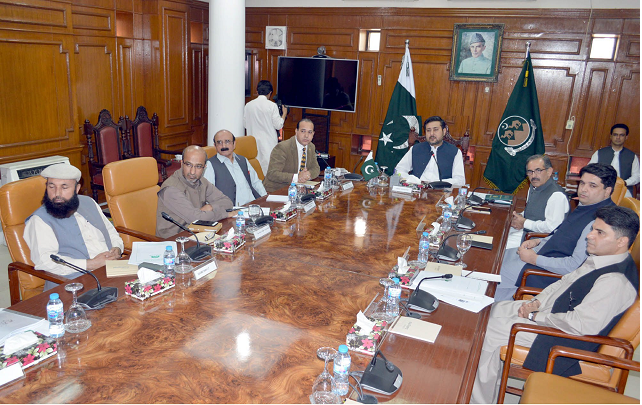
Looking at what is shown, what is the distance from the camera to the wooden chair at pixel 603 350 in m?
1.99

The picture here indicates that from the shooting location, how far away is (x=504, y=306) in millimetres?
2543

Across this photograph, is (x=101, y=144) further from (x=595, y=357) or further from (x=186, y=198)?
(x=595, y=357)

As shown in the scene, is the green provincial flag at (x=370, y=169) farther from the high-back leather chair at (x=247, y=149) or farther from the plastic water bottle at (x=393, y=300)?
the plastic water bottle at (x=393, y=300)

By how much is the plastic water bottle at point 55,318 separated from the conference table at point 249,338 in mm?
52

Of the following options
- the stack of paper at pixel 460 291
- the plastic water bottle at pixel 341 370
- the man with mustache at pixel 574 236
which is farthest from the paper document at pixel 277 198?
the plastic water bottle at pixel 341 370

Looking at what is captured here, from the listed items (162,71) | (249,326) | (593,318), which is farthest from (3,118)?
(593,318)

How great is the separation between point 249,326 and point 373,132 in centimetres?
535

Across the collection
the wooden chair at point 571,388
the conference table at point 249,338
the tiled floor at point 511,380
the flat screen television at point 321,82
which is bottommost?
the tiled floor at point 511,380

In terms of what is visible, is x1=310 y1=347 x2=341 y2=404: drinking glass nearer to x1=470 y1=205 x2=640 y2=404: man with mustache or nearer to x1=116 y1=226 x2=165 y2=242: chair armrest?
x1=470 y1=205 x2=640 y2=404: man with mustache

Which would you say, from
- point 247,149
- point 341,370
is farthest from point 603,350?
point 247,149

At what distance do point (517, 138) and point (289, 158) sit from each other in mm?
3070

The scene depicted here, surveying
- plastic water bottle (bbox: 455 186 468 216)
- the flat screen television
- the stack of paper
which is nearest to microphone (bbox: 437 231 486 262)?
the stack of paper

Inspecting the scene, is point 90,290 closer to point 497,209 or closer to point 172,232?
point 172,232

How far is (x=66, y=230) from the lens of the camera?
2596 mm
